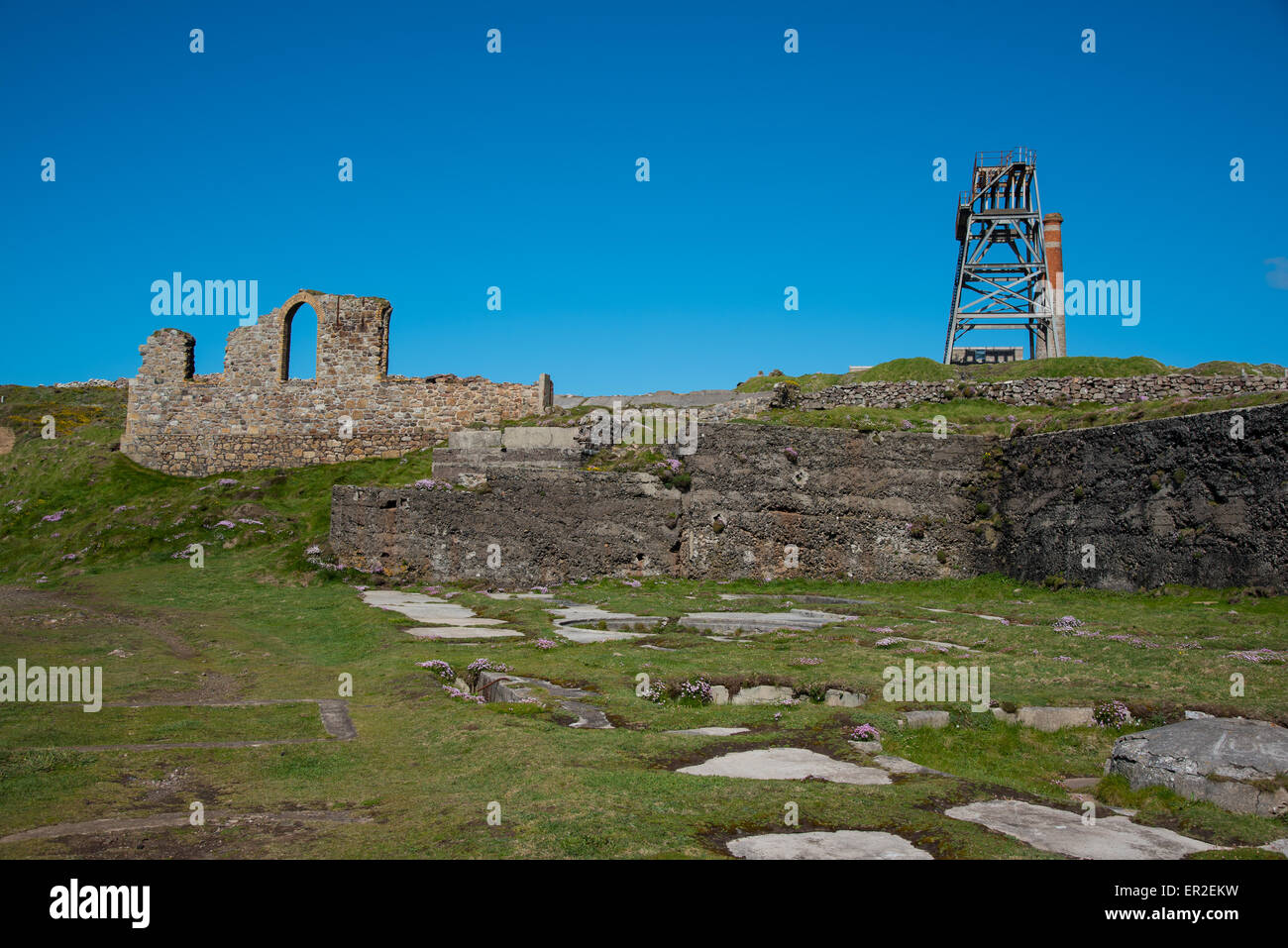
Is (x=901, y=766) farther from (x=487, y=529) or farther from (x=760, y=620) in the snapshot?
(x=487, y=529)

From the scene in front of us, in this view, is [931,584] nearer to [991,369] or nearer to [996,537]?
[996,537]

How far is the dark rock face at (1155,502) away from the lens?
15.2 meters

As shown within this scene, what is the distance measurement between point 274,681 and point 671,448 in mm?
12553

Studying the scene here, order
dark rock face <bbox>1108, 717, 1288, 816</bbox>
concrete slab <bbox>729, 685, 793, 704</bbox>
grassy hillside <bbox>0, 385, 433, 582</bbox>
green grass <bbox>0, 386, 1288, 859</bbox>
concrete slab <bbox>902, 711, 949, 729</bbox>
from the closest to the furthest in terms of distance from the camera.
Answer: green grass <bbox>0, 386, 1288, 859</bbox>, dark rock face <bbox>1108, 717, 1288, 816</bbox>, concrete slab <bbox>902, 711, 949, 729</bbox>, concrete slab <bbox>729, 685, 793, 704</bbox>, grassy hillside <bbox>0, 385, 433, 582</bbox>

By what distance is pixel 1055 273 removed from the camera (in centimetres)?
3266

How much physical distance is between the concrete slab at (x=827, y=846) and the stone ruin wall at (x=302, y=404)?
25641mm

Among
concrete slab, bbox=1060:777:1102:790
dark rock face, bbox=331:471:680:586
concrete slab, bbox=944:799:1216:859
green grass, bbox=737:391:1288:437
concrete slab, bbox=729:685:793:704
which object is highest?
green grass, bbox=737:391:1288:437

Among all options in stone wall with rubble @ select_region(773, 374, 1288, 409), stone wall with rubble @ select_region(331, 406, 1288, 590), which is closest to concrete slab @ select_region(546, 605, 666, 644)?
stone wall with rubble @ select_region(331, 406, 1288, 590)

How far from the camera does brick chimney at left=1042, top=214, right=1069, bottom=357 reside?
32.0m

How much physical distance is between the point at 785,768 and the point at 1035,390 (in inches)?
833

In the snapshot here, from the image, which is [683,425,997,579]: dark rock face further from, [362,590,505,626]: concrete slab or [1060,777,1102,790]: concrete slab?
[1060,777,1102,790]: concrete slab

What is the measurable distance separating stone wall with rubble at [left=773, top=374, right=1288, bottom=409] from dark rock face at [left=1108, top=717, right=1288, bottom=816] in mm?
16770

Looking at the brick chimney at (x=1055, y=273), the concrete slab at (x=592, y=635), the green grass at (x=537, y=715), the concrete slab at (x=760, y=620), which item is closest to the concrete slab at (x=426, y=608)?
the green grass at (x=537, y=715)

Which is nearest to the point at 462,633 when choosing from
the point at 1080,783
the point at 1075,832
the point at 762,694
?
the point at 762,694
